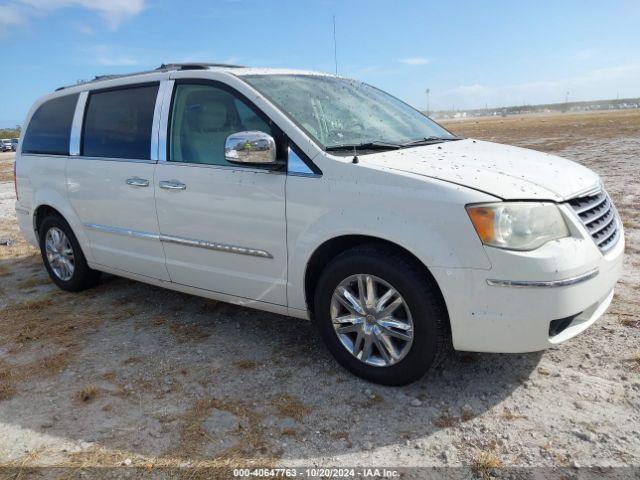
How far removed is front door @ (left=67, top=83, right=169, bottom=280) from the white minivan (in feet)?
0.05

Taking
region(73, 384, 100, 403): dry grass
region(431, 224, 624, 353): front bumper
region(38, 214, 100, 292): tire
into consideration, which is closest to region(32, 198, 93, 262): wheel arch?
region(38, 214, 100, 292): tire

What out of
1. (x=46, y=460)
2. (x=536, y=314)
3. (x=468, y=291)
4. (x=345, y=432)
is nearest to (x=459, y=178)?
(x=468, y=291)

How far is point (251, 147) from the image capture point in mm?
3027

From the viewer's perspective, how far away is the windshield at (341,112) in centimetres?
331

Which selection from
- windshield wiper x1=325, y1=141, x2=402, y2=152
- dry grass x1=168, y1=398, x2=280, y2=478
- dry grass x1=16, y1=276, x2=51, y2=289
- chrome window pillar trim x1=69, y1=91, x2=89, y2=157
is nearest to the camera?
dry grass x1=168, y1=398, x2=280, y2=478

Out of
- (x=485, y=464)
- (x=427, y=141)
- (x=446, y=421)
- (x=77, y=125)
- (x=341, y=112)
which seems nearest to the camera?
(x=485, y=464)

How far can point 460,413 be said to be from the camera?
276 centimetres

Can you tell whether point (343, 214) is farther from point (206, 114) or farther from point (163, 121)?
point (163, 121)

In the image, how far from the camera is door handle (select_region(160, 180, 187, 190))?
359cm

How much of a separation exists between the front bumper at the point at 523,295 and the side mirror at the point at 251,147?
1.16 m

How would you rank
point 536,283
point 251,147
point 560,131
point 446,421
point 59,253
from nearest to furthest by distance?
1. point 536,283
2. point 446,421
3. point 251,147
4. point 59,253
5. point 560,131

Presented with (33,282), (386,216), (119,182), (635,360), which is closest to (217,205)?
(119,182)

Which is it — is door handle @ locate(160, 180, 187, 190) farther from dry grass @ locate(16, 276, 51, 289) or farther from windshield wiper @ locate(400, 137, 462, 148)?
dry grass @ locate(16, 276, 51, 289)

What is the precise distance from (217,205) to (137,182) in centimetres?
85
